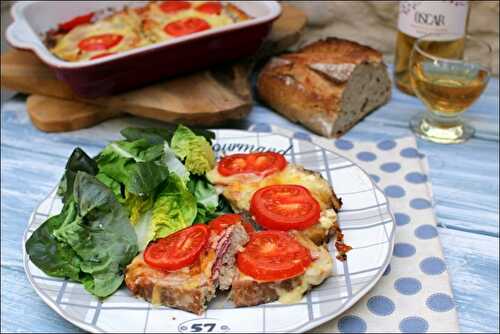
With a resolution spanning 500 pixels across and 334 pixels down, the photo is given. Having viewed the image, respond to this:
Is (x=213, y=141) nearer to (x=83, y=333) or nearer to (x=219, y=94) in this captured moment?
(x=219, y=94)

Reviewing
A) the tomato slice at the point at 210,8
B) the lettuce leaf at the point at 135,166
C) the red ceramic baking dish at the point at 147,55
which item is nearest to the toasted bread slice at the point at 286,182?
the lettuce leaf at the point at 135,166

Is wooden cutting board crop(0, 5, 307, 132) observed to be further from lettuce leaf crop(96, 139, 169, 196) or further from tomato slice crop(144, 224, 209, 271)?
tomato slice crop(144, 224, 209, 271)

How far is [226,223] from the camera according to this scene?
40.3 inches

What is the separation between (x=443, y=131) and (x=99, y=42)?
77 centimetres

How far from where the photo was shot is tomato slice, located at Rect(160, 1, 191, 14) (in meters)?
1.72

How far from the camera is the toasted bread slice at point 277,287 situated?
0.94 meters

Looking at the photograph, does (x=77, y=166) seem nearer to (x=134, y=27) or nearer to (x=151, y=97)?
(x=151, y=97)

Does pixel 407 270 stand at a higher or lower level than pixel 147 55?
lower

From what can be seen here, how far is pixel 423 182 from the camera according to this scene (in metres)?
1.30

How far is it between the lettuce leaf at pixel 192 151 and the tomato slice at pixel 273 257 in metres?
0.23

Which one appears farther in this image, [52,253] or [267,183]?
[267,183]

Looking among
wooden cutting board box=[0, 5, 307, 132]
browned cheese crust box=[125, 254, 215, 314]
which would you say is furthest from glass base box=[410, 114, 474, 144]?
browned cheese crust box=[125, 254, 215, 314]

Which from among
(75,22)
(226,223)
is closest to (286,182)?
(226,223)

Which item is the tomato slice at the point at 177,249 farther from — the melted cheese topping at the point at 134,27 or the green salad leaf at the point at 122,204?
the melted cheese topping at the point at 134,27
